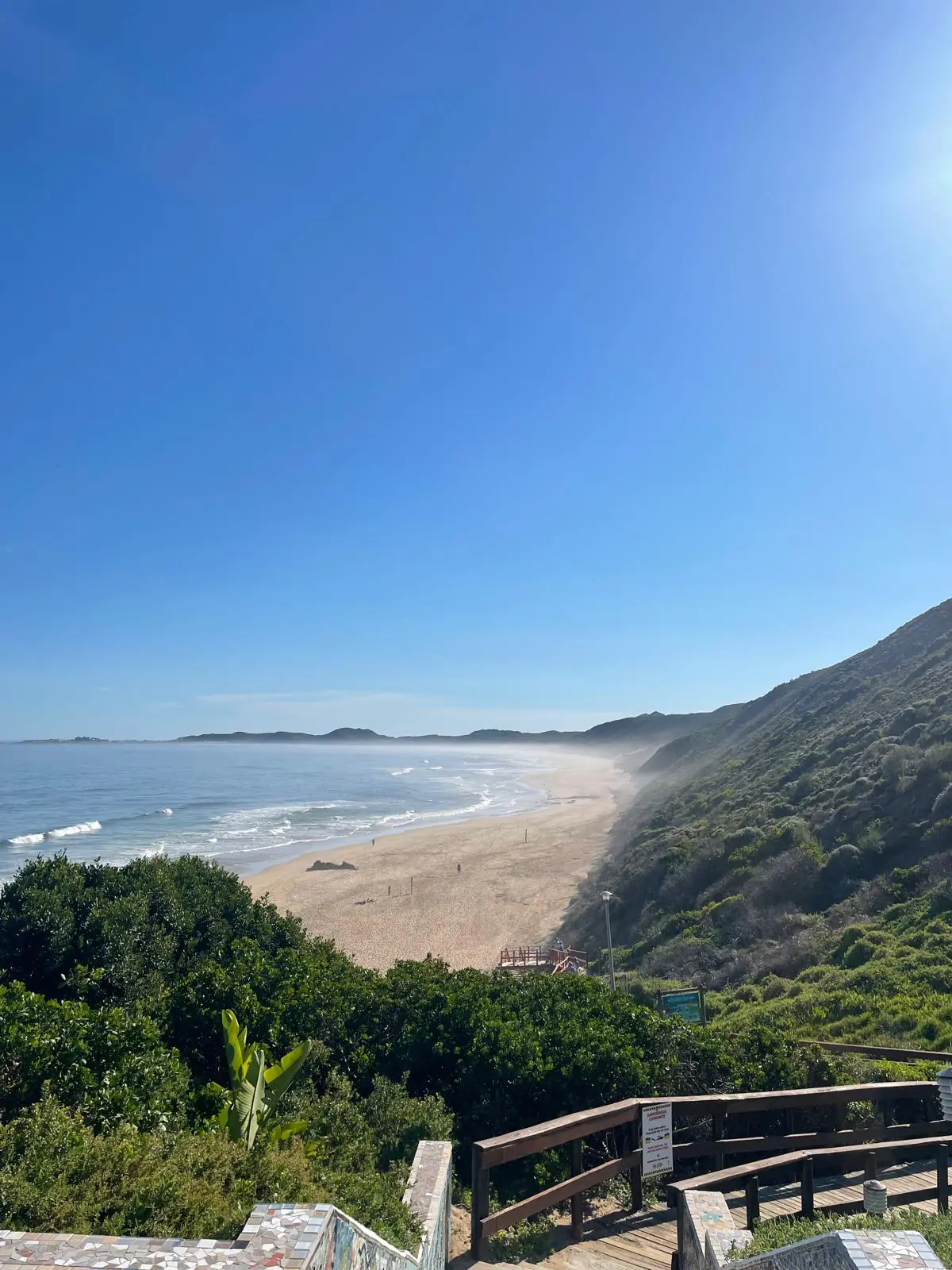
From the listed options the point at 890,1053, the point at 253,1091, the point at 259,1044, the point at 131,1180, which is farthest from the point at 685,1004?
the point at 131,1180

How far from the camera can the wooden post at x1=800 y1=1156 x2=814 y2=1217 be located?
5.24 metres

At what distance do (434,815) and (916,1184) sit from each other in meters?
56.8

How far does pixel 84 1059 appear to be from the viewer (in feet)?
19.3

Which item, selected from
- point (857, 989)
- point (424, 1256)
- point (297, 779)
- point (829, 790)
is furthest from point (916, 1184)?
A: point (297, 779)

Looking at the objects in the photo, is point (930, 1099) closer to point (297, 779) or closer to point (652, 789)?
point (652, 789)

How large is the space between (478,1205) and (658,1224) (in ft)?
5.43

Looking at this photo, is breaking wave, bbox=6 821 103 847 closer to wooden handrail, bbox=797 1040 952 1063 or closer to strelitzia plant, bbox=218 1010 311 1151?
strelitzia plant, bbox=218 1010 311 1151

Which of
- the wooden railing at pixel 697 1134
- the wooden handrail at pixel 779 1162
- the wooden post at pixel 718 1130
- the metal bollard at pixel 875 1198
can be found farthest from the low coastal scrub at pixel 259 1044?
the metal bollard at pixel 875 1198

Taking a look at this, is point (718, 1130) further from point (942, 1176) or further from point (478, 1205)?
point (478, 1205)

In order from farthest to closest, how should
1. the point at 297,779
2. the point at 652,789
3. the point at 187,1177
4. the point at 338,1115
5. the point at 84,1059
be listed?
the point at 297,779, the point at 652,789, the point at 338,1115, the point at 84,1059, the point at 187,1177

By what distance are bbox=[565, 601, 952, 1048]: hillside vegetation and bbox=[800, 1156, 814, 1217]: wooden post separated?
7.34 metres

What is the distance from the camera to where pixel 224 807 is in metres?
65.7

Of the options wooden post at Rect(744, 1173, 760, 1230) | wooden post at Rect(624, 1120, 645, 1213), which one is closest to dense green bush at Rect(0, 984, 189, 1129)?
wooden post at Rect(624, 1120, 645, 1213)

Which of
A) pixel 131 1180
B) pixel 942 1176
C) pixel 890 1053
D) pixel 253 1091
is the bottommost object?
pixel 890 1053
